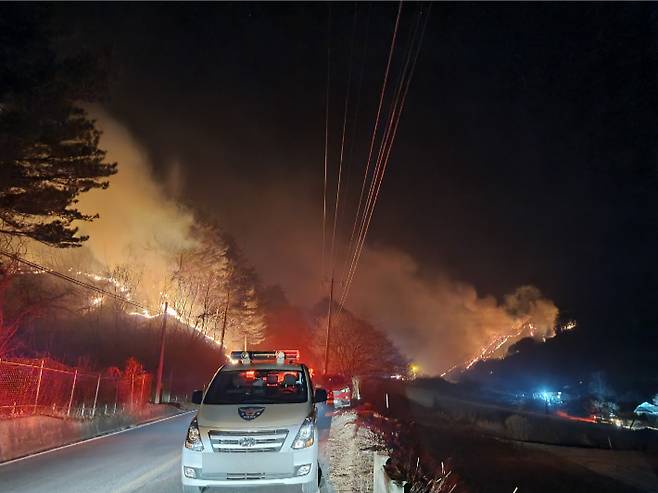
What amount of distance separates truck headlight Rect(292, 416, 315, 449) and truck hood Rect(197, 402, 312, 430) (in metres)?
0.08

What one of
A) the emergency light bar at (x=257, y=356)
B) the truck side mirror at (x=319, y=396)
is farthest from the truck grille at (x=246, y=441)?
the emergency light bar at (x=257, y=356)

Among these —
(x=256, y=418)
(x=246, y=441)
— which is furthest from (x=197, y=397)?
(x=246, y=441)

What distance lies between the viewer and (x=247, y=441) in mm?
5992

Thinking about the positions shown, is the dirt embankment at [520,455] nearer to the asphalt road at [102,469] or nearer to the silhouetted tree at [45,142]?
the asphalt road at [102,469]

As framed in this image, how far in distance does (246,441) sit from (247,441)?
0.01m

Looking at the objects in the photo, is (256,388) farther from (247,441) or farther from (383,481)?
(383,481)

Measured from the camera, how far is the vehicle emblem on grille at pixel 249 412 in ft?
20.4

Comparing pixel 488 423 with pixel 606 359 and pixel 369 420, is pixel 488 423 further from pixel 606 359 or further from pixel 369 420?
pixel 606 359

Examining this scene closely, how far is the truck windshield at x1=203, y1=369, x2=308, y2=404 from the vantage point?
6.94 m

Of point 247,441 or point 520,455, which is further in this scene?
point 520,455

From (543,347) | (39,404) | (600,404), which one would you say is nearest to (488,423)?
(600,404)

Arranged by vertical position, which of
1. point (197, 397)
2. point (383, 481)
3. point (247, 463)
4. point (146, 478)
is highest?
point (197, 397)

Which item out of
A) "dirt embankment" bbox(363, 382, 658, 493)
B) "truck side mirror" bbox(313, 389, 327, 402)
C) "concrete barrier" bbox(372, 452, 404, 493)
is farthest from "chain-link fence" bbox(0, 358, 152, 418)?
"dirt embankment" bbox(363, 382, 658, 493)

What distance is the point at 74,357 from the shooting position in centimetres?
2945
